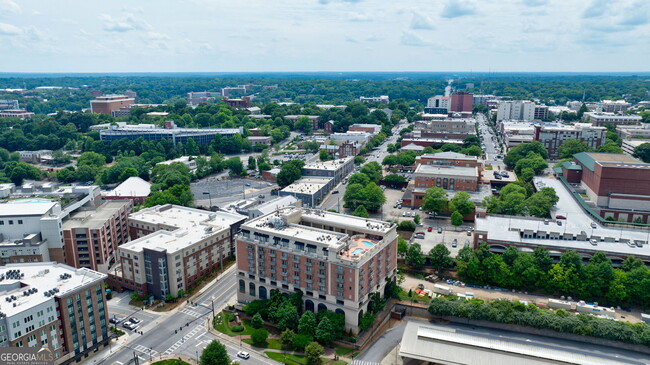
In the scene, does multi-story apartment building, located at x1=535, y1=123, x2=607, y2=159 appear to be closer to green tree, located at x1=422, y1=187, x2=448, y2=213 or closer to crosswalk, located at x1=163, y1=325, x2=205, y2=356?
green tree, located at x1=422, y1=187, x2=448, y2=213

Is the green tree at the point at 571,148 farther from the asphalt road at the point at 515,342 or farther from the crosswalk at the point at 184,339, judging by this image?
the crosswalk at the point at 184,339

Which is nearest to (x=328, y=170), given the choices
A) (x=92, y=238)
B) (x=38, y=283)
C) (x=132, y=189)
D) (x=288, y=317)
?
(x=132, y=189)

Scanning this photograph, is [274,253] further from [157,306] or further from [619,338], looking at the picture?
[619,338]

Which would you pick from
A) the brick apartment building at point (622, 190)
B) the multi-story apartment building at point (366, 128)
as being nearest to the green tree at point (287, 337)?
the brick apartment building at point (622, 190)

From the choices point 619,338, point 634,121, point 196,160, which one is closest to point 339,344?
point 619,338

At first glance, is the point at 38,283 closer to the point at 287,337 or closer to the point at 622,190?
the point at 287,337

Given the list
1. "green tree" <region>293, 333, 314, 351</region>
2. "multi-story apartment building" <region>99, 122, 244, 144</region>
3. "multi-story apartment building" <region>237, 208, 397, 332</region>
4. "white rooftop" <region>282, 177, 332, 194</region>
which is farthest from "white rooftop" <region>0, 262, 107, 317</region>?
"multi-story apartment building" <region>99, 122, 244, 144</region>
